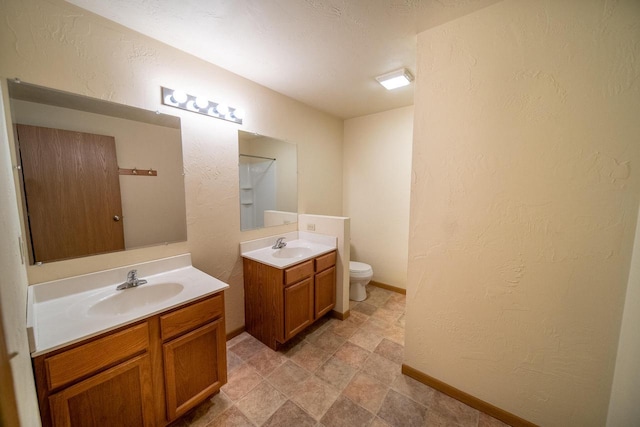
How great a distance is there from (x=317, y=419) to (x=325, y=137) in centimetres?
272

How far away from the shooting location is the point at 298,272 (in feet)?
6.28

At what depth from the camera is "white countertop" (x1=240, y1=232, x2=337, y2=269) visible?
6.34 ft

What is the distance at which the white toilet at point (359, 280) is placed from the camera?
274cm

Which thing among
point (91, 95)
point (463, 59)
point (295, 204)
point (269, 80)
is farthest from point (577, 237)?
point (91, 95)

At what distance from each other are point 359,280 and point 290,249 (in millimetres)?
974

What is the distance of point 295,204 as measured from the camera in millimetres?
2605

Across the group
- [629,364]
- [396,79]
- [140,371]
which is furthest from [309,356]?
[396,79]

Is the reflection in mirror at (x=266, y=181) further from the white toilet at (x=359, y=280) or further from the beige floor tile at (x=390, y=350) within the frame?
the beige floor tile at (x=390, y=350)

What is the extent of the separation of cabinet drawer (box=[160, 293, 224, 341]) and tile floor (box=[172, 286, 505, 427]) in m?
0.59

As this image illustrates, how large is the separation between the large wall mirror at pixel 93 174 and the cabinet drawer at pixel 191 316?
0.62 meters

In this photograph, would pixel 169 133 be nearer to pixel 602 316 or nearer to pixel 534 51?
pixel 534 51

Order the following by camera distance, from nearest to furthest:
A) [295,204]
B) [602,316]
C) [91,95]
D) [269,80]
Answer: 1. [602,316]
2. [91,95]
3. [269,80]
4. [295,204]

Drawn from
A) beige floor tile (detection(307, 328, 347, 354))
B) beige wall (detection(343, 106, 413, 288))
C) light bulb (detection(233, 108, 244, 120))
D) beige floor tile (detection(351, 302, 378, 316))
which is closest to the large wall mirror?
light bulb (detection(233, 108, 244, 120))

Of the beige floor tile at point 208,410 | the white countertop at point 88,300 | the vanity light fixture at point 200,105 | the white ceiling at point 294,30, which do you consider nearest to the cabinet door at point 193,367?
the beige floor tile at point 208,410
